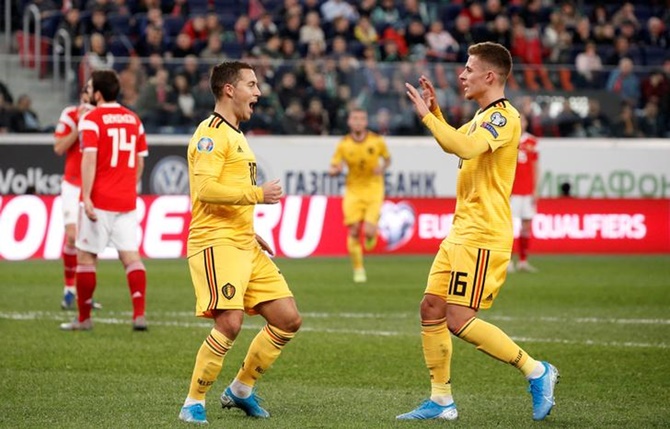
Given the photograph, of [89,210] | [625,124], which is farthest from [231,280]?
[625,124]

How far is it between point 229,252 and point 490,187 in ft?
5.40

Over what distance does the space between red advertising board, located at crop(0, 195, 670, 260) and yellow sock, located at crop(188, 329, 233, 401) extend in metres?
13.1

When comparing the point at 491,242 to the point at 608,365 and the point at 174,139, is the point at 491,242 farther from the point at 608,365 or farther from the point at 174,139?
the point at 174,139

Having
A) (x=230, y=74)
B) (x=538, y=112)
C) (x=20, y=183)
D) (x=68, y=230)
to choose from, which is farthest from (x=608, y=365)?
(x=538, y=112)

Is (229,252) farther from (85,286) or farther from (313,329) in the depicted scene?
(313,329)

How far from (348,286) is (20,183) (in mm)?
7574

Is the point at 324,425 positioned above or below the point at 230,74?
below

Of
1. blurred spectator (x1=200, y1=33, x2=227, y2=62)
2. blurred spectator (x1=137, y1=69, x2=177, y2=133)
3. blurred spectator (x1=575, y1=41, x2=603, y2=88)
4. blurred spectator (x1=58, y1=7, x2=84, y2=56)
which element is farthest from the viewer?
blurred spectator (x1=575, y1=41, x2=603, y2=88)

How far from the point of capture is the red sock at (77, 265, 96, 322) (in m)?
12.2

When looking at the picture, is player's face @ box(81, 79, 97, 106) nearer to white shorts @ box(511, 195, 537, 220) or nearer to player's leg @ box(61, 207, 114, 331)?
player's leg @ box(61, 207, 114, 331)

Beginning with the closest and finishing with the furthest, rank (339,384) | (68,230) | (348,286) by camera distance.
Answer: (339,384)
(68,230)
(348,286)

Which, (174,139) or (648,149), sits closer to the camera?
(174,139)

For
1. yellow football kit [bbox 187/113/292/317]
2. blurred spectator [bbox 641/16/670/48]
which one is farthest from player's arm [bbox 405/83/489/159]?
blurred spectator [bbox 641/16/670/48]

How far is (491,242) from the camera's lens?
26.1 ft
